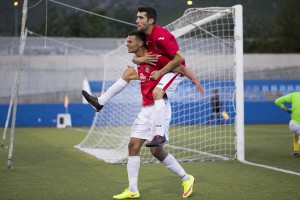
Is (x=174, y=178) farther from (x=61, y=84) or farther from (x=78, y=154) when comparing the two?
(x=61, y=84)

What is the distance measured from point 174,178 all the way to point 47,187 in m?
2.06

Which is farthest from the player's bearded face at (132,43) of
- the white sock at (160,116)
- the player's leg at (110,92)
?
the white sock at (160,116)

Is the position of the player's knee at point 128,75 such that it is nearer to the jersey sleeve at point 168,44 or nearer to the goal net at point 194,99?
the jersey sleeve at point 168,44

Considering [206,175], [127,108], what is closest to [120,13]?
[127,108]

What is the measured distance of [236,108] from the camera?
1229 cm

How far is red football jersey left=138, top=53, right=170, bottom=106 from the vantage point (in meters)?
7.33

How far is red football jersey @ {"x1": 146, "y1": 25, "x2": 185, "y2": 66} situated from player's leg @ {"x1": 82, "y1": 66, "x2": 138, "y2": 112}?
57 centimetres

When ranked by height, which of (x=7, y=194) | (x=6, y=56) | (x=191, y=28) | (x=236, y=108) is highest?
(x=6, y=56)

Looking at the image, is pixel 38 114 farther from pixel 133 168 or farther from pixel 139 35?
pixel 139 35

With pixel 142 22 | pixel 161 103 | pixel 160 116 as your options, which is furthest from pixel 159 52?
pixel 160 116

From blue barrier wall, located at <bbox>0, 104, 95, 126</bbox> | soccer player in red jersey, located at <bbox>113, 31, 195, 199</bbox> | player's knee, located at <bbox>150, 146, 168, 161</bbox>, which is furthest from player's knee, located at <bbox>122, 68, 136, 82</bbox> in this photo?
blue barrier wall, located at <bbox>0, 104, 95, 126</bbox>

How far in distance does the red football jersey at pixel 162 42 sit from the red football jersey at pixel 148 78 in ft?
0.33

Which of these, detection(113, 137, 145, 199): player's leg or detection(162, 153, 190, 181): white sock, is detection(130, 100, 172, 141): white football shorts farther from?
detection(162, 153, 190, 181): white sock

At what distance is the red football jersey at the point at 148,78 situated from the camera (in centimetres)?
733
